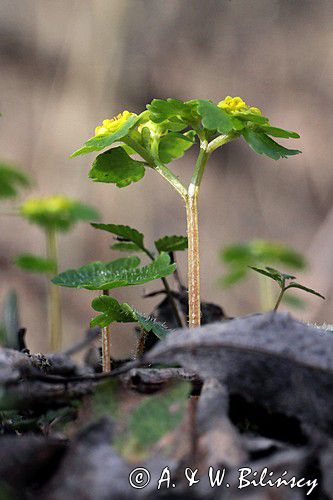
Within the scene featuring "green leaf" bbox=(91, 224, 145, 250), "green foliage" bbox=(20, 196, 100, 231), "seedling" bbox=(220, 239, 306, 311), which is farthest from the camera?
"seedling" bbox=(220, 239, 306, 311)

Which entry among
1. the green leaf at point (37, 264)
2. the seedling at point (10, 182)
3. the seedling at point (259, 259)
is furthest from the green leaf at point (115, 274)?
the seedling at point (259, 259)

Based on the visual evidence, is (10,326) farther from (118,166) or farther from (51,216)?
(51,216)

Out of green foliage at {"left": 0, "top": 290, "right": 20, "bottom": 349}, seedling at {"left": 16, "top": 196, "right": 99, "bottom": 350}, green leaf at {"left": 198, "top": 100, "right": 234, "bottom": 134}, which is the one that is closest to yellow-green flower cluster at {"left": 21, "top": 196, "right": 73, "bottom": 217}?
seedling at {"left": 16, "top": 196, "right": 99, "bottom": 350}

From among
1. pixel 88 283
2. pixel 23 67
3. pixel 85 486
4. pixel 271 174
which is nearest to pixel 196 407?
pixel 85 486

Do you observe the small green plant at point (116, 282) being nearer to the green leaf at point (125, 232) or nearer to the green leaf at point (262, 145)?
the green leaf at point (125, 232)

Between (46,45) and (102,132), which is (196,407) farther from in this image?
(46,45)

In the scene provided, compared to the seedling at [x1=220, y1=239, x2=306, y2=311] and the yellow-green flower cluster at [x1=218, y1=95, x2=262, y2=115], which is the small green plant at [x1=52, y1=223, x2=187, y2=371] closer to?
the yellow-green flower cluster at [x1=218, y1=95, x2=262, y2=115]
